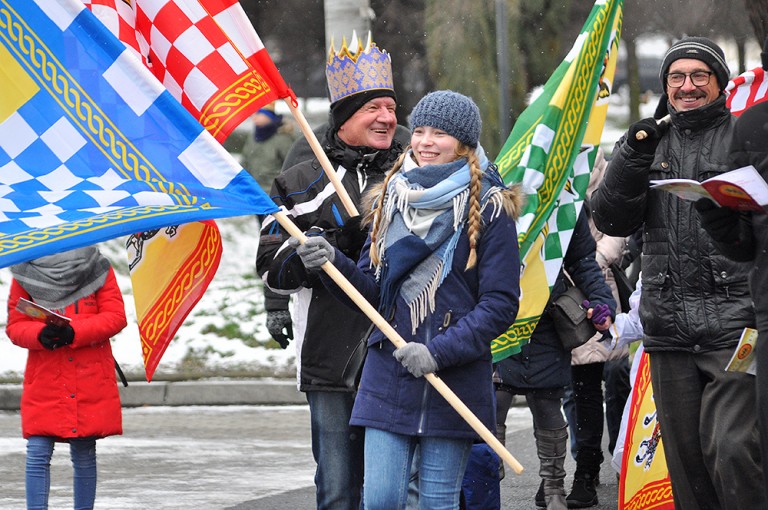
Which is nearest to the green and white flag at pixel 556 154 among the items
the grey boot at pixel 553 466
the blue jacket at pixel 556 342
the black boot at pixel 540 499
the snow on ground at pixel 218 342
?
the blue jacket at pixel 556 342

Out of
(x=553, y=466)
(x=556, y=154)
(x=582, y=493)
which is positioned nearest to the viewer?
(x=556, y=154)

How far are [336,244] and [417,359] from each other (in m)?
0.96

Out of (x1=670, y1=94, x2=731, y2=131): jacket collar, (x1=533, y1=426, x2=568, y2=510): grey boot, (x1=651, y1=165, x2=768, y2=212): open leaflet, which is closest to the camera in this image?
(x1=651, y1=165, x2=768, y2=212): open leaflet

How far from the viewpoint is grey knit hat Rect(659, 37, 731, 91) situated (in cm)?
539

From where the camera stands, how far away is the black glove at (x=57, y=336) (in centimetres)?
659

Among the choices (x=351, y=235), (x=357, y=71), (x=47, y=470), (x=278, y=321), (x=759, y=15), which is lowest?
(x=47, y=470)

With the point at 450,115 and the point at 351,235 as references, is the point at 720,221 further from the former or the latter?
the point at 351,235

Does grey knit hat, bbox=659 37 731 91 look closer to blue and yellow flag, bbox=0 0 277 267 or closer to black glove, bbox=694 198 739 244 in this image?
black glove, bbox=694 198 739 244

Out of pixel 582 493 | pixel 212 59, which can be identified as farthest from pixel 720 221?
pixel 582 493

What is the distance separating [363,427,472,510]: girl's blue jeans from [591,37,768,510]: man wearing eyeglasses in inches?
37.9

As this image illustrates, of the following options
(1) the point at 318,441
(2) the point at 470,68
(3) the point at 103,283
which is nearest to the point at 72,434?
(3) the point at 103,283

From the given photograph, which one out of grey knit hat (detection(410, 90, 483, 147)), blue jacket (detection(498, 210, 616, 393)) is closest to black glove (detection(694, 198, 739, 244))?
grey knit hat (detection(410, 90, 483, 147))

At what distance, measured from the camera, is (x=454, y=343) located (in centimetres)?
473

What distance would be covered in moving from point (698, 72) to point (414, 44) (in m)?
13.0
